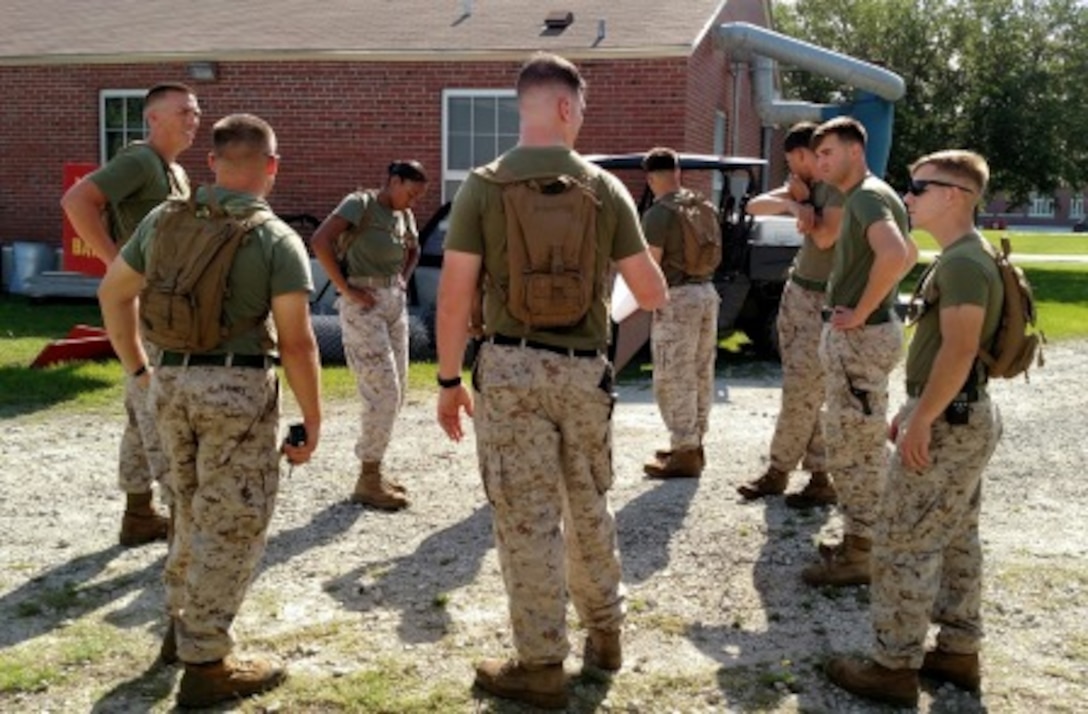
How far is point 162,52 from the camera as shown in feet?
51.0

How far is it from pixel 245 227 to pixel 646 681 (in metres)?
2.06

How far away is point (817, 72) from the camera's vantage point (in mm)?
17469

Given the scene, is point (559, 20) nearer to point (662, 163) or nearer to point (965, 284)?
point (662, 163)

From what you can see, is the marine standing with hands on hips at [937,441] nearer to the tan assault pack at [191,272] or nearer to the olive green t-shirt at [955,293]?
the olive green t-shirt at [955,293]

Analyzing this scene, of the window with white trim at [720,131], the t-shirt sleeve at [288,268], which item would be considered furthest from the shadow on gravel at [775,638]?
the window with white trim at [720,131]

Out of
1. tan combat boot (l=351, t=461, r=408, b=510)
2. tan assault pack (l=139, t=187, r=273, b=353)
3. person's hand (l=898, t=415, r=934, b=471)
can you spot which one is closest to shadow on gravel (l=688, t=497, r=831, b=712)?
person's hand (l=898, t=415, r=934, b=471)

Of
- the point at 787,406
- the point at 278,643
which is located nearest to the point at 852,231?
the point at 787,406

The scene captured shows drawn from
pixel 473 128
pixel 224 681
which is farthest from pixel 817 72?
pixel 224 681

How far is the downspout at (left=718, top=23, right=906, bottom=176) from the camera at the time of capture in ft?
55.1

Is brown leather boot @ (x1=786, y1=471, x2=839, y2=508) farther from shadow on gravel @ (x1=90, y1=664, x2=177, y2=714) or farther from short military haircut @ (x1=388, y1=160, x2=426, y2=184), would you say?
shadow on gravel @ (x1=90, y1=664, x2=177, y2=714)

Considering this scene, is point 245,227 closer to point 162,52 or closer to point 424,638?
point 424,638

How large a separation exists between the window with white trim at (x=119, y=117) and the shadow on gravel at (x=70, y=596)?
1243 centimetres

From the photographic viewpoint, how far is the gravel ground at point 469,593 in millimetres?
3826

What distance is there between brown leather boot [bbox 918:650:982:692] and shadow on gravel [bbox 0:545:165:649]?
9.77 ft
